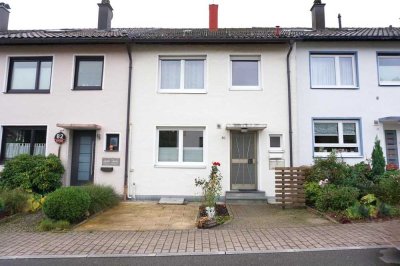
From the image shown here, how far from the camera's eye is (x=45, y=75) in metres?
11.6

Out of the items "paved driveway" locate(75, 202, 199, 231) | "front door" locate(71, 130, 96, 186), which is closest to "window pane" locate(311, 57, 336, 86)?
"paved driveway" locate(75, 202, 199, 231)

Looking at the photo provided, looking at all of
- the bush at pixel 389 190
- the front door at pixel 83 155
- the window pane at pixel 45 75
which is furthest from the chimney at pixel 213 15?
the bush at pixel 389 190

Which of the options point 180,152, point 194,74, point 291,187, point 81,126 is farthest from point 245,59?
point 81,126

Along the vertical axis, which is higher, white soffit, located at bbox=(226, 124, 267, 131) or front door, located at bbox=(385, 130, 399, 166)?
white soffit, located at bbox=(226, 124, 267, 131)

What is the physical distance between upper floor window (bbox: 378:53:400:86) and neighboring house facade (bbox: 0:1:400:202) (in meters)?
0.04

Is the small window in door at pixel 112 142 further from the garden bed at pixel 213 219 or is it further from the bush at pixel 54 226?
the garden bed at pixel 213 219

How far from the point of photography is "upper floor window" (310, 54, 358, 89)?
38.4 ft

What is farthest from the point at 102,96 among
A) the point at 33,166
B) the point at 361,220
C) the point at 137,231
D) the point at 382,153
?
the point at 382,153

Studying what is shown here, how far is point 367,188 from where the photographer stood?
29.8 feet

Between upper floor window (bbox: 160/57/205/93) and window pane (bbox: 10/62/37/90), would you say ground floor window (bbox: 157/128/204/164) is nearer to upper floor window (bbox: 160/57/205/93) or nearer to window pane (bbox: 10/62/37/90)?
upper floor window (bbox: 160/57/205/93)

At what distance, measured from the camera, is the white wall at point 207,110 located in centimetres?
1086

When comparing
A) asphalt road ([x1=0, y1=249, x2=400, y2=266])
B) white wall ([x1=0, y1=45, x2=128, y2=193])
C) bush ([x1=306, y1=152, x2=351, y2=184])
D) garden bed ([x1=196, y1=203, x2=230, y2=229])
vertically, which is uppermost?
white wall ([x1=0, y1=45, x2=128, y2=193])

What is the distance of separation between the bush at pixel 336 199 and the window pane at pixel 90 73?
348 inches

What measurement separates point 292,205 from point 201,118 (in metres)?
4.41
